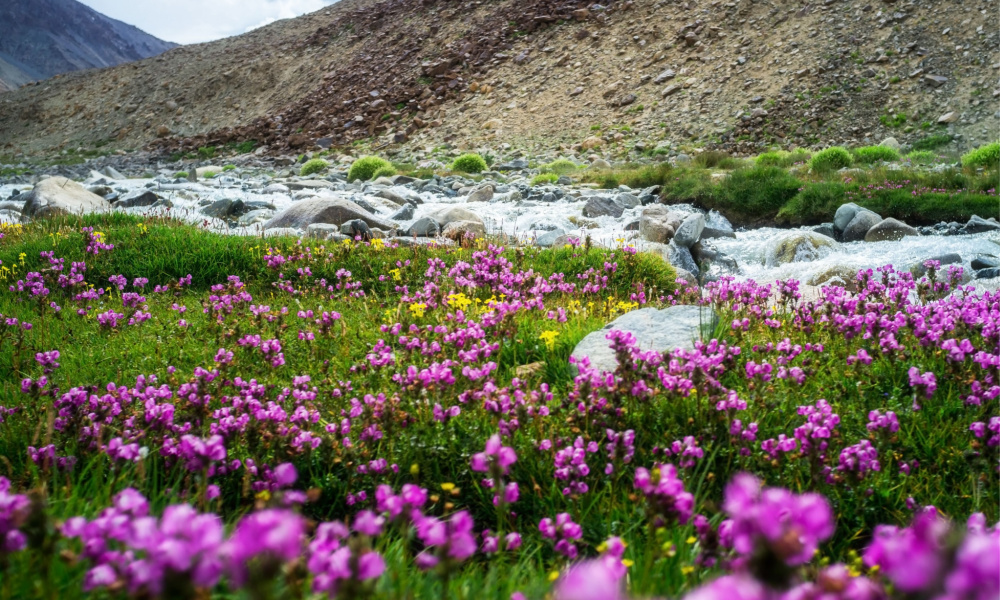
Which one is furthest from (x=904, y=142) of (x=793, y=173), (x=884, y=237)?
(x=884, y=237)

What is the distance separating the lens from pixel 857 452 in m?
2.74

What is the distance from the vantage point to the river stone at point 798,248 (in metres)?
11.5

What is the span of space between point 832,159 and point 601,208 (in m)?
11.3

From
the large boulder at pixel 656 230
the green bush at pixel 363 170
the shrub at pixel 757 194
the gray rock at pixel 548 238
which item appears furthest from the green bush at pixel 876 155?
the green bush at pixel 363 170

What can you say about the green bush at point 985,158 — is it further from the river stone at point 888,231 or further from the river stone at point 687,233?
the river stone at point 687,233

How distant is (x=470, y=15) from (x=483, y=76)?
8.84 metres

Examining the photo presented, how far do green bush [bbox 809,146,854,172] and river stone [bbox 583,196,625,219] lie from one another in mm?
8727

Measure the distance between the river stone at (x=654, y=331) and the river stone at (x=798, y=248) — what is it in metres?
7.29

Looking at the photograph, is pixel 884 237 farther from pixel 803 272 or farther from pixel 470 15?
pixel 470 15

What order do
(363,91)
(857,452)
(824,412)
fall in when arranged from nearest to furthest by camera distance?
(857,452) → (824,412) → (363,91)

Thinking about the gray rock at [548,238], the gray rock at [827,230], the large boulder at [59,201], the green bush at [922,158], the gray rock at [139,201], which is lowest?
the green bush at [922,158]

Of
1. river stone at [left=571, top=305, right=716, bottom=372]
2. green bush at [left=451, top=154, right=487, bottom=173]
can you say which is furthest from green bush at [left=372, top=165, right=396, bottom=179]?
river stone at [left=571, top=305, right=716, bottom=372]

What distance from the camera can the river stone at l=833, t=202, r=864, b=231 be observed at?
1359 cm

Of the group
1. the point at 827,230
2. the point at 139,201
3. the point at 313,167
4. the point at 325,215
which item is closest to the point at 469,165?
the point at 313,167
